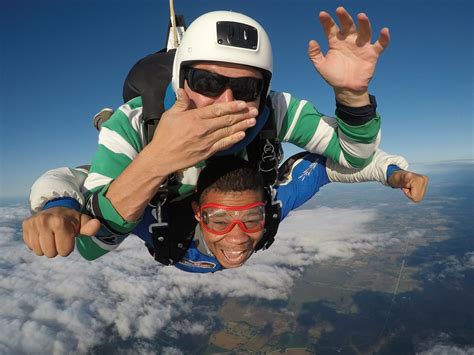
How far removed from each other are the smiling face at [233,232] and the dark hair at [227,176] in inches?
1.3

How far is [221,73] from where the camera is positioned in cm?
150

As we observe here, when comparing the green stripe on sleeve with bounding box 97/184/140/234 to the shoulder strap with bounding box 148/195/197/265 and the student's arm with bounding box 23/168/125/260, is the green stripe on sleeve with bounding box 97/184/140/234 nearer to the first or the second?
the student's arm with bounding box 23/168/125/260

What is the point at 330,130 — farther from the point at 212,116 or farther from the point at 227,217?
the point at 212,116

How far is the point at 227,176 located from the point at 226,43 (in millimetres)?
765

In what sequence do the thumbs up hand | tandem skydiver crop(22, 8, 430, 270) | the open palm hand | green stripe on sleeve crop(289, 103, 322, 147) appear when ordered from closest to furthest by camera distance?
1. the thumbs up hand
2. tandem skydiver crop(22, 8, 430, 270)
3. the open palm hand
4. green stripe on sleeve crop(289, 103, 322, 147)

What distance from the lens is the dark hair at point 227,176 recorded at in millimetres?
1824

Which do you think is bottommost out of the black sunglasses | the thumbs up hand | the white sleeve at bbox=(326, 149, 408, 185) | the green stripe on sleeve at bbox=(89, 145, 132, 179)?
the thumbs up hand

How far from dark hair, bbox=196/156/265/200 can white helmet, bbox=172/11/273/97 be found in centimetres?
48

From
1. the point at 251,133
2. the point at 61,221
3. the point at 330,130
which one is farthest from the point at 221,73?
the point at 61,221

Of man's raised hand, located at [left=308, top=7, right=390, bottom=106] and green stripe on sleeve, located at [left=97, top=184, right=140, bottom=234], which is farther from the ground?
man's raised hand, located at [left=308, top=7, right=390, bottom=106]

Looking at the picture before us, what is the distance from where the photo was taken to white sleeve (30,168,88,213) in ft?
3.87

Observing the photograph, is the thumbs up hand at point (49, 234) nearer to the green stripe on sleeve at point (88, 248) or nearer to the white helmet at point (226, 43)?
the green stripe on sleeve at point (88, 248)

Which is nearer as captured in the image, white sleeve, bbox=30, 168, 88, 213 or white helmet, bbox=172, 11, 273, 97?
white sleeve, bbox=30, 168, 88, 213

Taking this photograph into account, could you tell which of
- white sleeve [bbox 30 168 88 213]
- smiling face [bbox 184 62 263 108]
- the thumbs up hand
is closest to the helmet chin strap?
smiling face [bbox 184 62 263 108]
